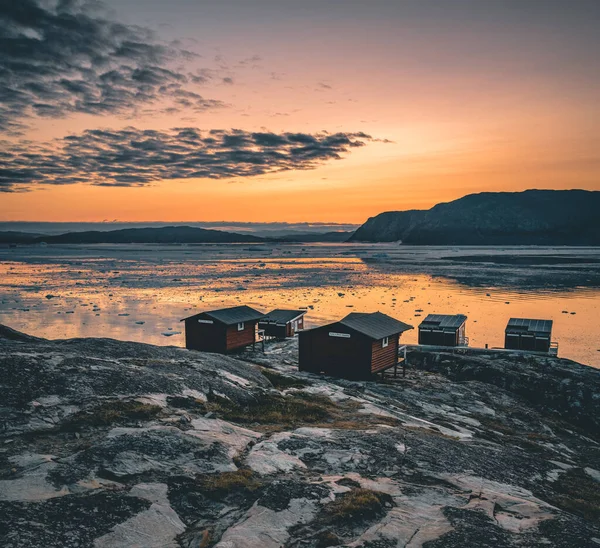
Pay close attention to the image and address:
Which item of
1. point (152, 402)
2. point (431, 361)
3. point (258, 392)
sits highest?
point (152, 402)

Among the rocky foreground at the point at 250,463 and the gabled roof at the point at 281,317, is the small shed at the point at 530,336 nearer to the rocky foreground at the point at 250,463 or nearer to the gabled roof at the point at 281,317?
the rocky foreground at the point at 250,463

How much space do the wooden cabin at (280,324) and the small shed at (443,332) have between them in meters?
14.2

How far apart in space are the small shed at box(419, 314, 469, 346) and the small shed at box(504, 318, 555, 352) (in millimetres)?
4654

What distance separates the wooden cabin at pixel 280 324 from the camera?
51.2 metres

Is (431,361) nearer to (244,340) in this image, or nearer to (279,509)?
(244,340)

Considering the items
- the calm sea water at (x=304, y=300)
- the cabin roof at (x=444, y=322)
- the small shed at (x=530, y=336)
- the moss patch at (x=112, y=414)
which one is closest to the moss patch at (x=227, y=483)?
the moss patch at (x=112, y=414)

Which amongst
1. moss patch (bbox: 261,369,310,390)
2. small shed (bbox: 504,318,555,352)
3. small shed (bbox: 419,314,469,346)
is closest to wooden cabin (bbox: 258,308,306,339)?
small shed (bbox: 419,314,469,346)

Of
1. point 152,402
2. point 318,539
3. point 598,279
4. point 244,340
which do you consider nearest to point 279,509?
point 318,539

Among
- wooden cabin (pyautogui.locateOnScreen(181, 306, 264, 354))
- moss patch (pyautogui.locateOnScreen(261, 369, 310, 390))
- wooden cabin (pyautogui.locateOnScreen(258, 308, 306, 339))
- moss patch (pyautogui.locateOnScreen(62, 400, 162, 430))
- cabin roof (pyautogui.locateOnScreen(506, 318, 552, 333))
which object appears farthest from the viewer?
wooden cabin (pyautogui.locateOnScreen(258, 308, 306, 339))

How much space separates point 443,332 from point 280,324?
690 inches

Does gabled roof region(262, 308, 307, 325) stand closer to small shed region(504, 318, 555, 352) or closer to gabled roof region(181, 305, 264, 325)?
gabled roof region(181, 305, 264, 325)

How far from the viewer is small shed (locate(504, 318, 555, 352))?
45656mm

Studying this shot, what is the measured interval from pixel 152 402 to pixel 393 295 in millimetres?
69114

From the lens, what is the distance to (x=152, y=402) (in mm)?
20578
